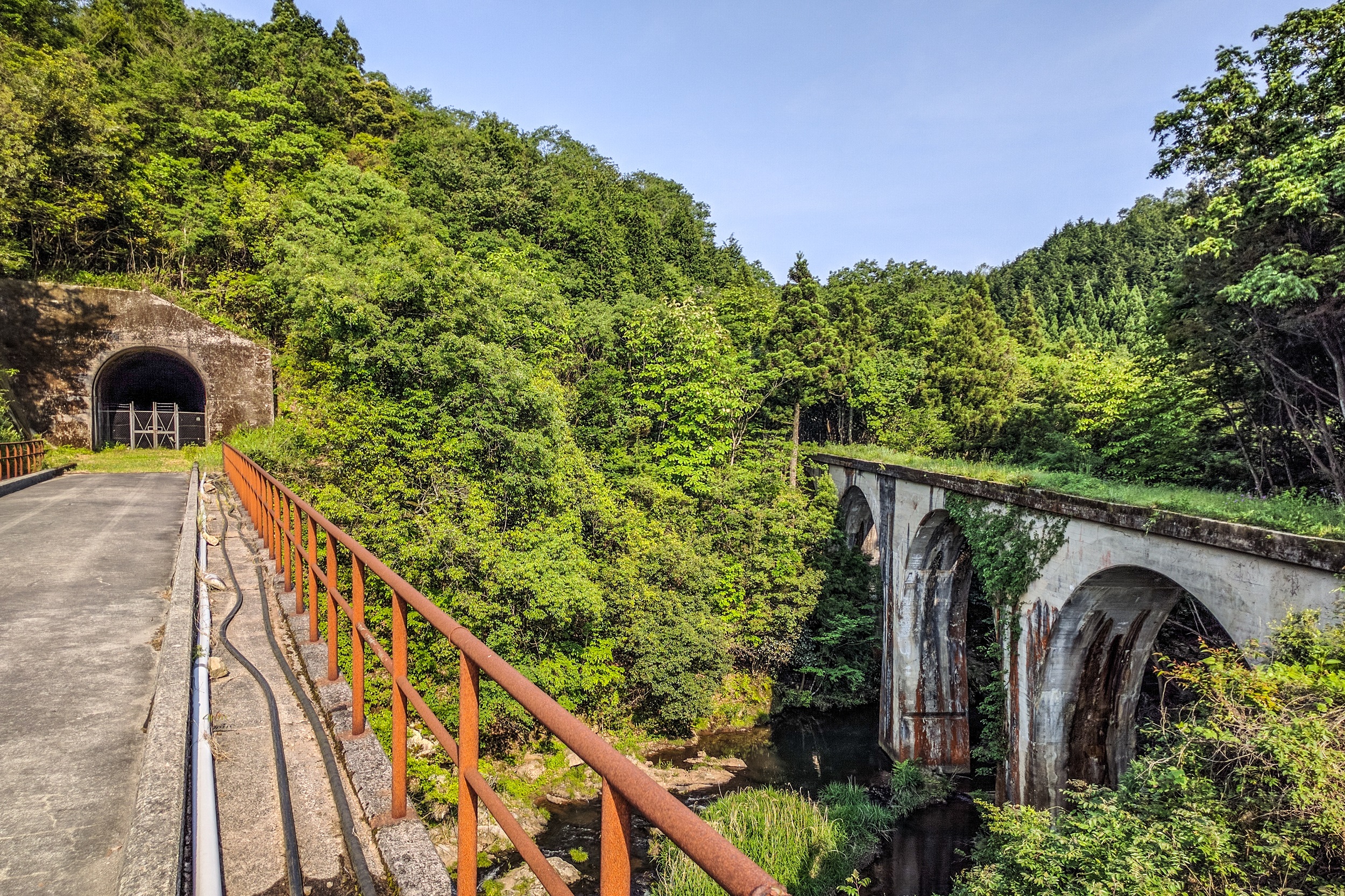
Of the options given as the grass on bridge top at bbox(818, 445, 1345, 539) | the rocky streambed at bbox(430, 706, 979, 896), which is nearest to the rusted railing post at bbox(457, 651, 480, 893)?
the rocky streambed at bbox(430, 706, 979, 896)

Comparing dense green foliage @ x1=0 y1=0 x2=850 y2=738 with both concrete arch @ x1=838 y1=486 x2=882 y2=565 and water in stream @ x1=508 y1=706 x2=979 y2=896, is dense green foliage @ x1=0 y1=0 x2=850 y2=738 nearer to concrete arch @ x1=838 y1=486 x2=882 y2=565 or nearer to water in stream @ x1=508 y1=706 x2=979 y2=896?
concrete arch @ x1=838 y1=486 x2=882 y2=565

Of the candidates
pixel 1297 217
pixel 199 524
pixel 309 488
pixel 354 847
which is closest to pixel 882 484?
pixel 1297 217

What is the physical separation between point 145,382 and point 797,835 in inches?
1117

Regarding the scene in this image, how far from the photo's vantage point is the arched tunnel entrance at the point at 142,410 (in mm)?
21109

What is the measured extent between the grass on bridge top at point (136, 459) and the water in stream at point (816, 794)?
13.3 m

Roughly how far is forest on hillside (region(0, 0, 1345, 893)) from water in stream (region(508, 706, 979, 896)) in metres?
0.94

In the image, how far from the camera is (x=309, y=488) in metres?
13.4

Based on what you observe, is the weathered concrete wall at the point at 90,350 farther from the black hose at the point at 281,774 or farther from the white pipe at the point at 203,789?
the white pipe at the point at 203,789

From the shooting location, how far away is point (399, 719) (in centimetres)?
249

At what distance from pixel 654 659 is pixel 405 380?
8.57 metres

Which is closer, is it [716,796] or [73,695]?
[73,695]

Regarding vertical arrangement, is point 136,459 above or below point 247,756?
above

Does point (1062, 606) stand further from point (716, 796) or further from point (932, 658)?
point (716, 796)

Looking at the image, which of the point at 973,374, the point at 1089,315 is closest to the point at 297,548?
the point at 973,374
